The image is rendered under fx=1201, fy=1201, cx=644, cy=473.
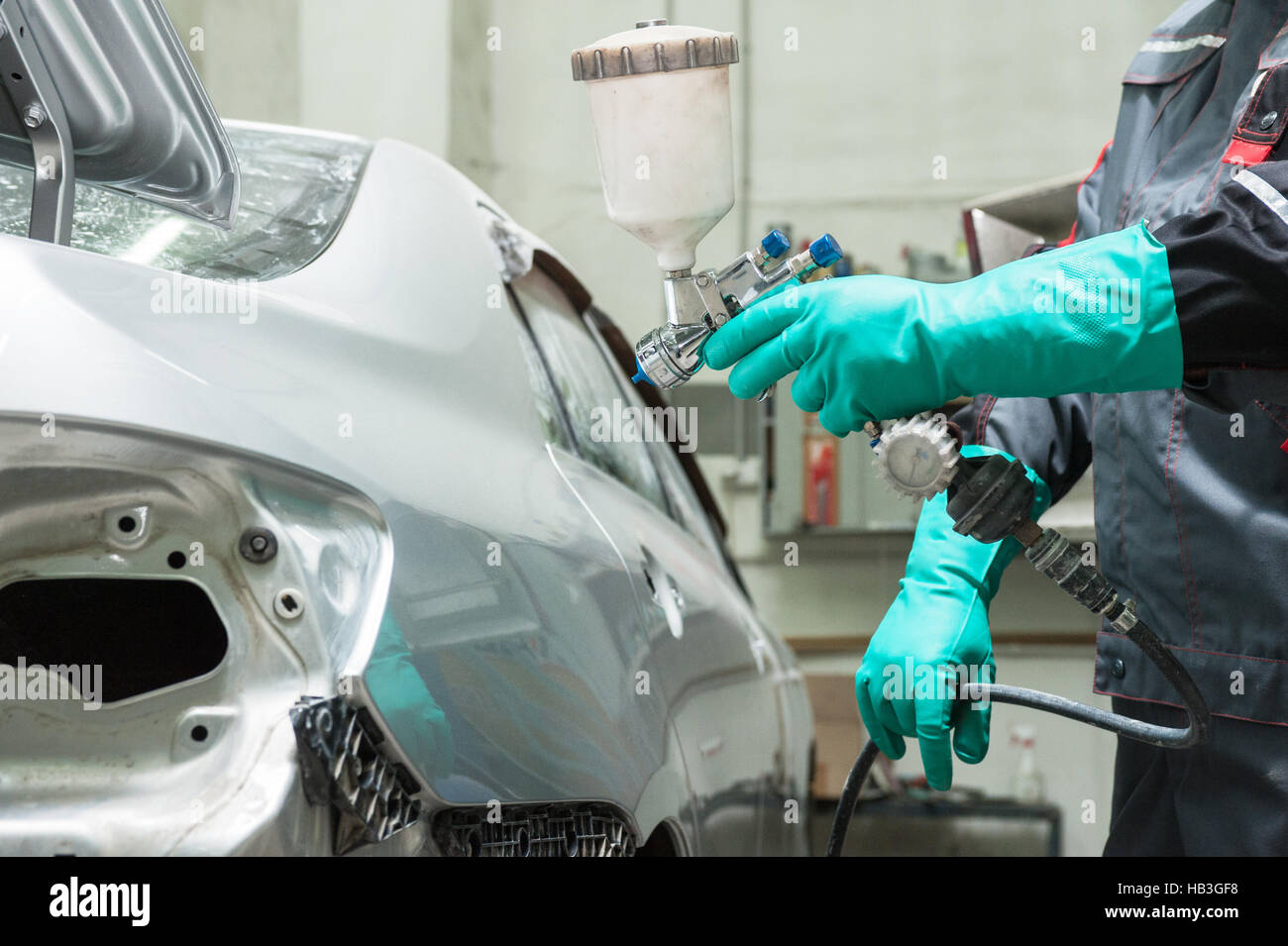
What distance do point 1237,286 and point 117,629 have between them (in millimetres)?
1141

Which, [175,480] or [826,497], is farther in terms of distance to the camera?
[826,497]

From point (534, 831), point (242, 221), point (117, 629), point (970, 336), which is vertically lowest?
point (534, 831)

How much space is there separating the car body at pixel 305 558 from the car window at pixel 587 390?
186mm

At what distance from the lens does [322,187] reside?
1586mm

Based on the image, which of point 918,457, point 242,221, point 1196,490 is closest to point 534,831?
point 918,457

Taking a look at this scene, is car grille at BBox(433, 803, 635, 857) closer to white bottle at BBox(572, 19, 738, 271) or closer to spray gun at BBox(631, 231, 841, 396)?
spray gun at BBox(631, 231, 841, 396)

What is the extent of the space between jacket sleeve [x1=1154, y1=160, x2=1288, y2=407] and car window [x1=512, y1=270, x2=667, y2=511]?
2.64 ft

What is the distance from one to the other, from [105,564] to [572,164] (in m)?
5.54

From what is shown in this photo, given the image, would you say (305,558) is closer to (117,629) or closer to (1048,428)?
(117,629)

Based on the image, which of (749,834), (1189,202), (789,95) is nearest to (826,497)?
(789,95)

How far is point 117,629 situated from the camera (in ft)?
3.72

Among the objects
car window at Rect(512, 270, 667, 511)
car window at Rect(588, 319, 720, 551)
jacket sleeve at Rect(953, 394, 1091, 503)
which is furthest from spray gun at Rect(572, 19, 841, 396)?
car window at Rect(588, 319, 720, 551)

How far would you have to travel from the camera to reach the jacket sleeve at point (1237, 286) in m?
1.18
